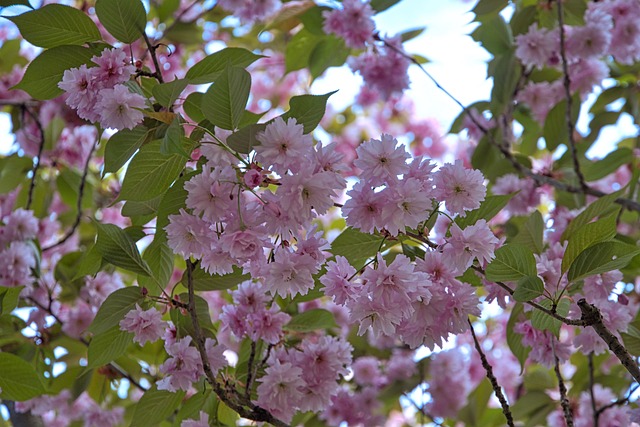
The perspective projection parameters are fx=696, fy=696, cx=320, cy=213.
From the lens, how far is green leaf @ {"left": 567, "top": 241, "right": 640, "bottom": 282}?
1049 mm

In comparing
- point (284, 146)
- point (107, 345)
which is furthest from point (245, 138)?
point (107, 345)

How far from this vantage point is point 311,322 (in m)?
1.52

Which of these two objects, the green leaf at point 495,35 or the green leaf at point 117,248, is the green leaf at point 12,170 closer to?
the green leaf at point 117,248

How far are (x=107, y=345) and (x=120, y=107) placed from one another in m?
0.47

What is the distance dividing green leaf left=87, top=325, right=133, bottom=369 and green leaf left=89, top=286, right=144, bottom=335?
46 millimetres

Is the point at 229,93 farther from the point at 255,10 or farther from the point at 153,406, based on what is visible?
the point at 255,10

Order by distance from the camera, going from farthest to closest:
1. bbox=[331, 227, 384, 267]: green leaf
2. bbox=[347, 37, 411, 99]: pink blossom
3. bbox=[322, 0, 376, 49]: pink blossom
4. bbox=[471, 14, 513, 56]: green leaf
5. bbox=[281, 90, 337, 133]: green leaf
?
bbox=[347, 37, 411, 99]: pink blossom
bbox=[471, 14, 513, 56]: green leaf
bbox=[322, 0, 376, 49]: pink blossom
bbox=[331, 227, 384, 267]: green leaf
bbox=[281, 90, 337, 133]: green leaf

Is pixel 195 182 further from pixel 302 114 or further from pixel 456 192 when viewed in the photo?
pixel 456 192

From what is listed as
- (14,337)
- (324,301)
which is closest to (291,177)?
(14,337)

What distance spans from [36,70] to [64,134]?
1702mm

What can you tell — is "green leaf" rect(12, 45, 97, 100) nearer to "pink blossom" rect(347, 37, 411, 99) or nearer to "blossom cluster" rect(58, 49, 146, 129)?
"blossom cluster" rect(58, 49, 146, 129)

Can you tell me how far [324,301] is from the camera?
116 inches

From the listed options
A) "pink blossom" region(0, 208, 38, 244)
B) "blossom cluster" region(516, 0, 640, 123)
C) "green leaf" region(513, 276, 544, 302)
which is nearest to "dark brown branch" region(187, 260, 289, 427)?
"green leaf" region(513, 276, 544, 302)

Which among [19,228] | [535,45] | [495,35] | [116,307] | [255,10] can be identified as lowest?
[116,307]
